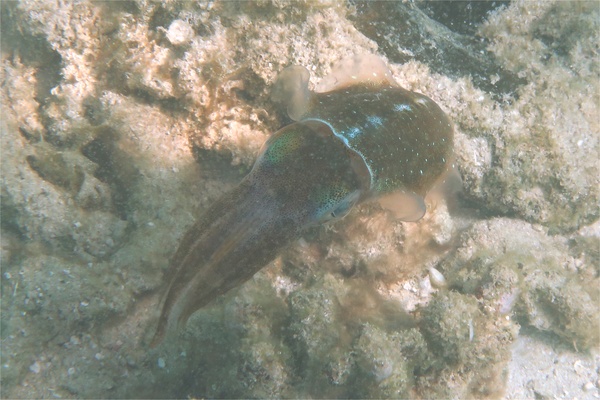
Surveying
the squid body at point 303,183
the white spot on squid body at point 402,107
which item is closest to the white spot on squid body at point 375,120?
the squid body at point 303,183

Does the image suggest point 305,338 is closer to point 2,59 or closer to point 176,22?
point 176,22

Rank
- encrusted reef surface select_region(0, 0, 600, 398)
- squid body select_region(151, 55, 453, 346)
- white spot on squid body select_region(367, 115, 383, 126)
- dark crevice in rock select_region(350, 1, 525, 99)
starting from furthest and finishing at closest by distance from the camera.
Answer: dark crevice in rock select_region(350, 1, 525, 99) → encrusted reef surface select_region(0, 0, 600, 398) → white spot on squid body select_region(367, 115, 383, 126) → squid body select_region(151, 55, 453, 346)

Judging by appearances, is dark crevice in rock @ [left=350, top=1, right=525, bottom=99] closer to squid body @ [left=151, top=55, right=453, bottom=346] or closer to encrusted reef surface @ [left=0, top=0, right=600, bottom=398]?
encrusted reef surface @ [left=0, top=0, right=600, bottom=398]

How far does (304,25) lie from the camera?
3.61 m

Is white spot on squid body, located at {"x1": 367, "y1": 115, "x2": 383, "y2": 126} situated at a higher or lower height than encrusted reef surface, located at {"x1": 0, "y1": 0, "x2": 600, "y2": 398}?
higher

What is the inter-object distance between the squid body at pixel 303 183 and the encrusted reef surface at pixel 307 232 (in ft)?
2.58

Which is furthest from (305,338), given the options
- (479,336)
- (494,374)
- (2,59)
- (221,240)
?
(2,59)

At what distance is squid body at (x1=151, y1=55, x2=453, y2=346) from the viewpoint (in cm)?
231

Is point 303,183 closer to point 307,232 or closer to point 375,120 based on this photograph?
point 375,120

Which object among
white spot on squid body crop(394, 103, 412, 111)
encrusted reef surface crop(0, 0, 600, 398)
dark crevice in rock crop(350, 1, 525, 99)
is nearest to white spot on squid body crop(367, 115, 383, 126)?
white spot on squid body crop(394, 103, 412, 111)

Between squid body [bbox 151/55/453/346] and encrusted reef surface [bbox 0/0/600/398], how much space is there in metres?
0.79

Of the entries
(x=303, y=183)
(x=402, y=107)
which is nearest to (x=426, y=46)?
(x=402, y=107)

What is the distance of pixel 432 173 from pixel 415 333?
5.14 ft

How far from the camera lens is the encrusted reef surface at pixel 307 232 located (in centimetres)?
318
